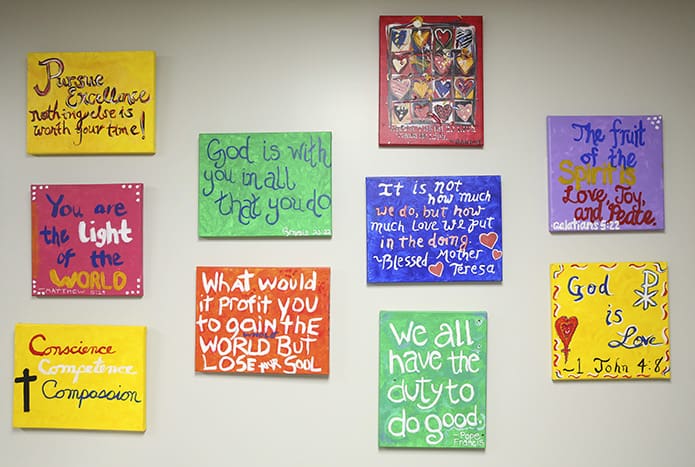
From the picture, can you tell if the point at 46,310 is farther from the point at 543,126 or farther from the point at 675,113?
the point at 675,113

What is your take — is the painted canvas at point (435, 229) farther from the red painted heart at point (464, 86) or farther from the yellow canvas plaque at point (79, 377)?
the yellow canvas plaque at point (79, 377)

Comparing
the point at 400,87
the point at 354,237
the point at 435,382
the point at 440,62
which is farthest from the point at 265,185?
the point at 435,382

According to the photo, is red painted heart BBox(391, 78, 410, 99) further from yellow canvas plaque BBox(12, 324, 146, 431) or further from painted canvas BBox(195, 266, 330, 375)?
yellow canvas plaque BBox(12, 324, 146, 431)

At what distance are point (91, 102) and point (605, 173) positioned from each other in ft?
4.77

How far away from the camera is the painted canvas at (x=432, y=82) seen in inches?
60.2

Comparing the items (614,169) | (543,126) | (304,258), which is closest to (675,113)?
(614,169)

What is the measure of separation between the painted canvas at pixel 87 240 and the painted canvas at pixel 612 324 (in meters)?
1.19

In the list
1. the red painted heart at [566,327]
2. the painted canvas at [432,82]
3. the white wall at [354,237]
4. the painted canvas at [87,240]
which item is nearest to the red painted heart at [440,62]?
the painted canvas at [432,82]

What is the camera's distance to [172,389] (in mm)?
1552

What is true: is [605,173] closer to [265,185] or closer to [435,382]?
[435,382]

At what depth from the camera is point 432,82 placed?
5.03ft

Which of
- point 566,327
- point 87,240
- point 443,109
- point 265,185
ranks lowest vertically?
point 566,327

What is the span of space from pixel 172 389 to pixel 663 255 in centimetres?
142

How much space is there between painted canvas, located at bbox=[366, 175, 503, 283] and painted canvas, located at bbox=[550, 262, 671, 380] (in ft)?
0.73
